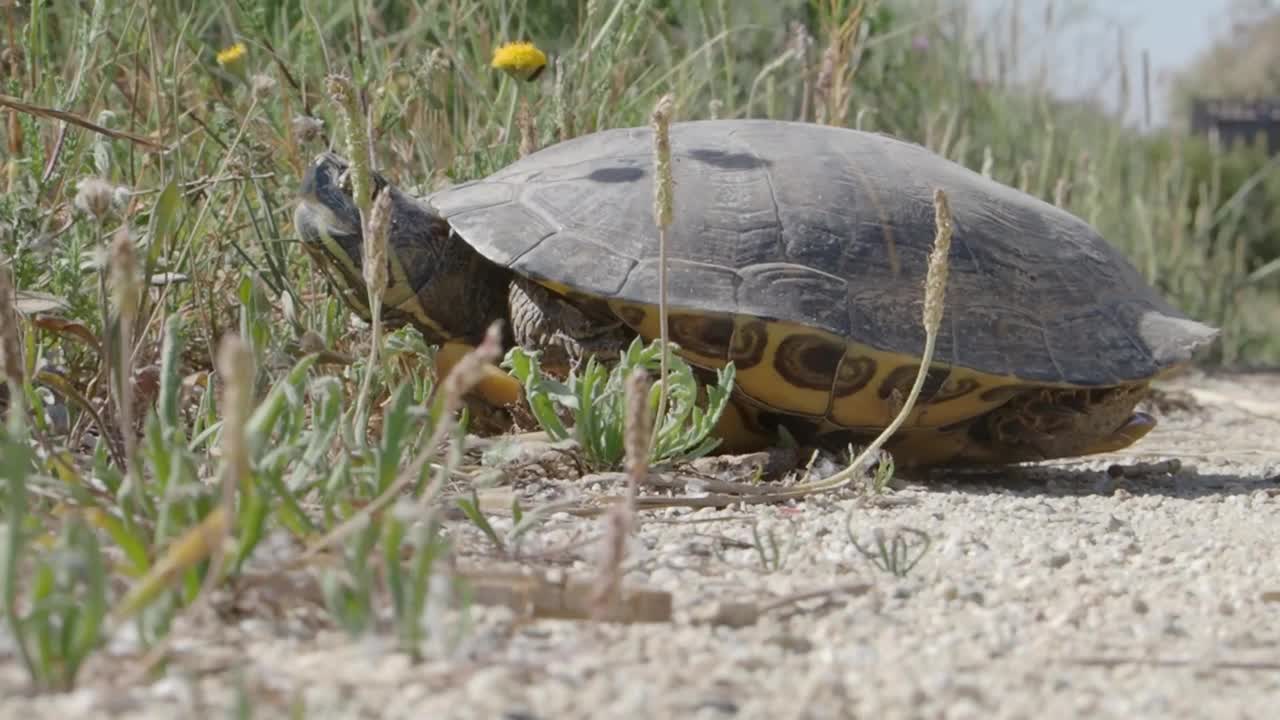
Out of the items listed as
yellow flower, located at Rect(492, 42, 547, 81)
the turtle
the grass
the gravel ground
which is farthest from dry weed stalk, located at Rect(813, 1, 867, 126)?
the gravel ground

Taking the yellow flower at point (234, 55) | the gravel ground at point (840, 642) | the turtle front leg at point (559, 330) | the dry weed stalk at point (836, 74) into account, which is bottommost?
the gravel ground at point (840, 642)

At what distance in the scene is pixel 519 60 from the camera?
353 centimetres

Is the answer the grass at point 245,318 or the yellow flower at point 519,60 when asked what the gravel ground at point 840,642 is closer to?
the grass at point 245,318

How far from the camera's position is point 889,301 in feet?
10.2

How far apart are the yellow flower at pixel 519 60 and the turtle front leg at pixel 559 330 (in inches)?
23.1

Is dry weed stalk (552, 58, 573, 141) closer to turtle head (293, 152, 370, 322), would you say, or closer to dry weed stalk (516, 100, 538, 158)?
dry weed stalk (516, 100, 538, 158)

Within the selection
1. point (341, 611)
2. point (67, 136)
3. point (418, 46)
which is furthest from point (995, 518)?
point (418, 46)

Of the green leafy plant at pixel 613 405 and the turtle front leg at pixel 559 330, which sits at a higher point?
the turtle front leg at pixel 559 330

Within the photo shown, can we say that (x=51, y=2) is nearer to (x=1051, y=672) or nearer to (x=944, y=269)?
(x=944, y=269)

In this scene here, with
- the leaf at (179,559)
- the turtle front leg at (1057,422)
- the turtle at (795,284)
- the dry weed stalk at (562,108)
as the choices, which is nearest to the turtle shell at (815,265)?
the turtle at (795,284)

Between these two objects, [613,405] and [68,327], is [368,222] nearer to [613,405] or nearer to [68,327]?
[68,327]

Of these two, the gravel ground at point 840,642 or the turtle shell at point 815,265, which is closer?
the gravel ground at point 840,642

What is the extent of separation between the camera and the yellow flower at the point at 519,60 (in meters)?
3.52

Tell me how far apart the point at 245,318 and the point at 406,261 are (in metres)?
1.11
